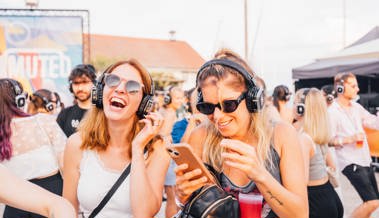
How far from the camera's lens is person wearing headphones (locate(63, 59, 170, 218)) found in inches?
95.1

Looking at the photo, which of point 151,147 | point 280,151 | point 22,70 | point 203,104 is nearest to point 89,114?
point 151,147

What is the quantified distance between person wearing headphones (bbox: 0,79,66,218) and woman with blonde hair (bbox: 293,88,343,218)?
2.07m

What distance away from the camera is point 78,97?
499 cm

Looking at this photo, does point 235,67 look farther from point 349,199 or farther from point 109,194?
point 349,199

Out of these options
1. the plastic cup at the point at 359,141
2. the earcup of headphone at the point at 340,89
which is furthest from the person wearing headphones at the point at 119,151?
the earcup of headphone at the point at 340,89

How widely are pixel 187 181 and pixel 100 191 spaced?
807mm

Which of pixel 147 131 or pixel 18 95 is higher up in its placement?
pixel 18 95

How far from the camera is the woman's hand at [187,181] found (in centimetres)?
182

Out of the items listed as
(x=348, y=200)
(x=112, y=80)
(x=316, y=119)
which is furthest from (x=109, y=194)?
(x=348, y=200)

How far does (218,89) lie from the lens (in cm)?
198

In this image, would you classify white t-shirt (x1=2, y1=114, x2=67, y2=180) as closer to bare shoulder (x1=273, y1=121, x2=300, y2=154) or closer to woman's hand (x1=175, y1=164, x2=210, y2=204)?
woman's hand (x1=175, y1=164, x2=210, y2=204)

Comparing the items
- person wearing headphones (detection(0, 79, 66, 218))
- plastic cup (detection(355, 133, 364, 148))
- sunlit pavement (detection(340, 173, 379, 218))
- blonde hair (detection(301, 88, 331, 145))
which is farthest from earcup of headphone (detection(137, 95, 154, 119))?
sunlit pavement (detection(340, 173, 379, 218))

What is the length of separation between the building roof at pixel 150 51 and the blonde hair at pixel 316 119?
44.6m

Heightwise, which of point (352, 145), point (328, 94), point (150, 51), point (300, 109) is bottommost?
point (352, 145)
